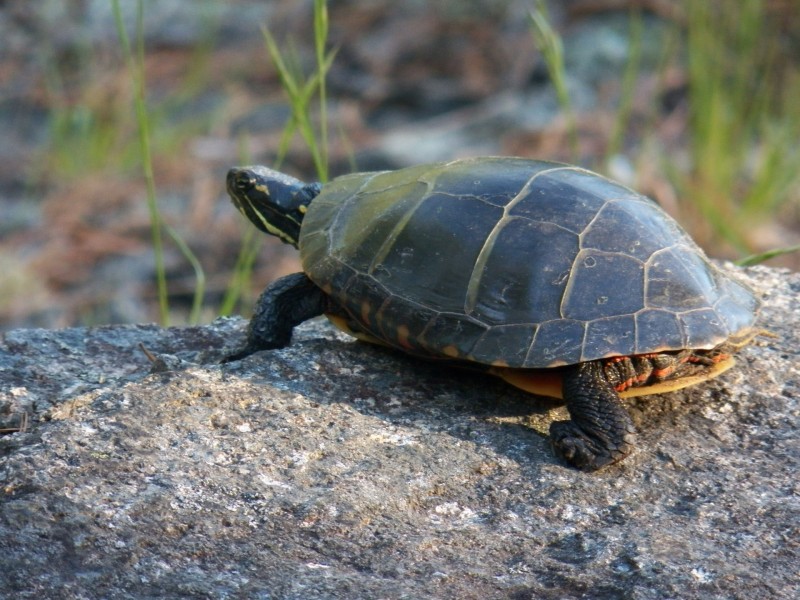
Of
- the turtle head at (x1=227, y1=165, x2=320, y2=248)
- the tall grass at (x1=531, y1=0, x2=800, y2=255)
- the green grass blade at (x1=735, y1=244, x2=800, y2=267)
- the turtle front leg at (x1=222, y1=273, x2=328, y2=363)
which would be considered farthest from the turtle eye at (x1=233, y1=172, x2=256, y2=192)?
the tall grass at (x1=531, y1=0, x2=800, y2=255)

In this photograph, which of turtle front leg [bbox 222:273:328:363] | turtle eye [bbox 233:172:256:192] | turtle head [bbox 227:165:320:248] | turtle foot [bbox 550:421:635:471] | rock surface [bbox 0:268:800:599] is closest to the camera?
rock surface [bbox 0:268:800:599]

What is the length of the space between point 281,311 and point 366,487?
97cm

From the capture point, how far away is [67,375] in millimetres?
3176

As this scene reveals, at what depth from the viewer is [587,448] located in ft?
8.77

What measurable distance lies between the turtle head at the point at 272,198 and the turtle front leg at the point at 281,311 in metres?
0.43

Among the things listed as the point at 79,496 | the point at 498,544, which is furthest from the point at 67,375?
the point at 498,544

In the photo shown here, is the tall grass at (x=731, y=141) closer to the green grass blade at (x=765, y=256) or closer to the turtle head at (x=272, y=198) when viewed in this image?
the green grass blade at (x=765, y=256)

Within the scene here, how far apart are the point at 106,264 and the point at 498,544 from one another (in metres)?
5.09

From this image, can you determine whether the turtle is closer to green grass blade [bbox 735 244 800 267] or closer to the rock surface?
the rock surface

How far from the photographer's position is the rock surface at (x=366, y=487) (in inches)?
89.0

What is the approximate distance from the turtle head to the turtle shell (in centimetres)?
52

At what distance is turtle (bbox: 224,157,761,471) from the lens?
2.81m

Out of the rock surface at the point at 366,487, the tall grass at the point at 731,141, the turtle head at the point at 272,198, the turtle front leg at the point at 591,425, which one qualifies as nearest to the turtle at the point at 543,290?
the turtle front leg at the point at 591,425

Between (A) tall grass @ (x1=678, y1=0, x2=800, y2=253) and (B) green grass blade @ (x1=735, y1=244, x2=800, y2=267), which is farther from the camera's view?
(A) tall grass @ (x1=678, y1=0, x2=800, y2=253)
